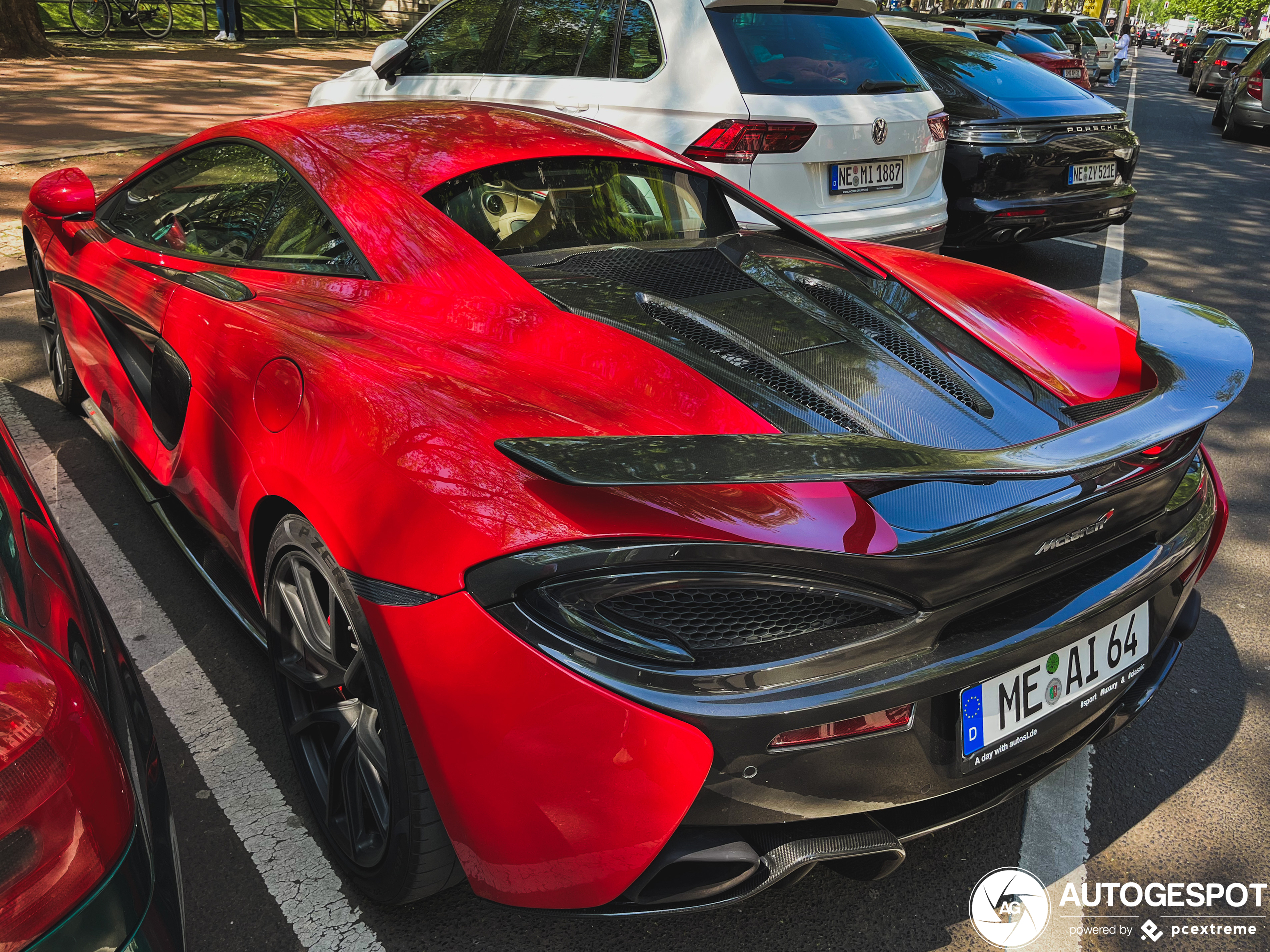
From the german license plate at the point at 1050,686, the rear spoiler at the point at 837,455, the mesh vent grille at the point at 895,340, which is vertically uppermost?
the rear spoiler at the point at 837,455

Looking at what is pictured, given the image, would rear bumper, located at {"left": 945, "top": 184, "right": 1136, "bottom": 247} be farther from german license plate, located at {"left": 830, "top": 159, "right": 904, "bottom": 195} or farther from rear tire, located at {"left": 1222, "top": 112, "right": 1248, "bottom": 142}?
rear tire, located at {"left": 1222, "top": 112, "right": 1248, "bottom": 142}

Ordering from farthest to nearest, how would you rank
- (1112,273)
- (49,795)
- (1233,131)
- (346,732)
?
(1233,131)
(1112,273)
(346,732)
(49,795)

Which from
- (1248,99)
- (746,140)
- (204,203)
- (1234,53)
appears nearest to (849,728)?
(204,203)

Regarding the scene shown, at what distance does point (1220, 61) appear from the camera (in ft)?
82.8

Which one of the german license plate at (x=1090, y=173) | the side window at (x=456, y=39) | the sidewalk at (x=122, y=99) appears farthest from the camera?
the sidewalk at (x=122, y=99)

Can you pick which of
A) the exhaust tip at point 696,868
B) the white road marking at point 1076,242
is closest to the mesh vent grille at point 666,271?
the exhaust tip at point 696,868

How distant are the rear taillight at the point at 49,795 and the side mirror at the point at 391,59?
5.03 meters

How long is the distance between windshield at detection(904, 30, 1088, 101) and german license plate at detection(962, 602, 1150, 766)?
5.26 metres

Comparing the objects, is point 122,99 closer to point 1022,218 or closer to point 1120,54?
point 1022,218

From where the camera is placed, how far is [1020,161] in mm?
5938

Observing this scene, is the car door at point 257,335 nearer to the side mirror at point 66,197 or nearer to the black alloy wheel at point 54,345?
the side mirror at point 66,197

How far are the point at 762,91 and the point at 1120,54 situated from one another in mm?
36310

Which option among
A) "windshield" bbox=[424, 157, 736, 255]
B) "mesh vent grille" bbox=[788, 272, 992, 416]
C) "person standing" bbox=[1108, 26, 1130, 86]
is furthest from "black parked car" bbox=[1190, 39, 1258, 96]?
"mesh vent grille" bbox=[788, 272, 992, 416]

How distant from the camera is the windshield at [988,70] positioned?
645cm
